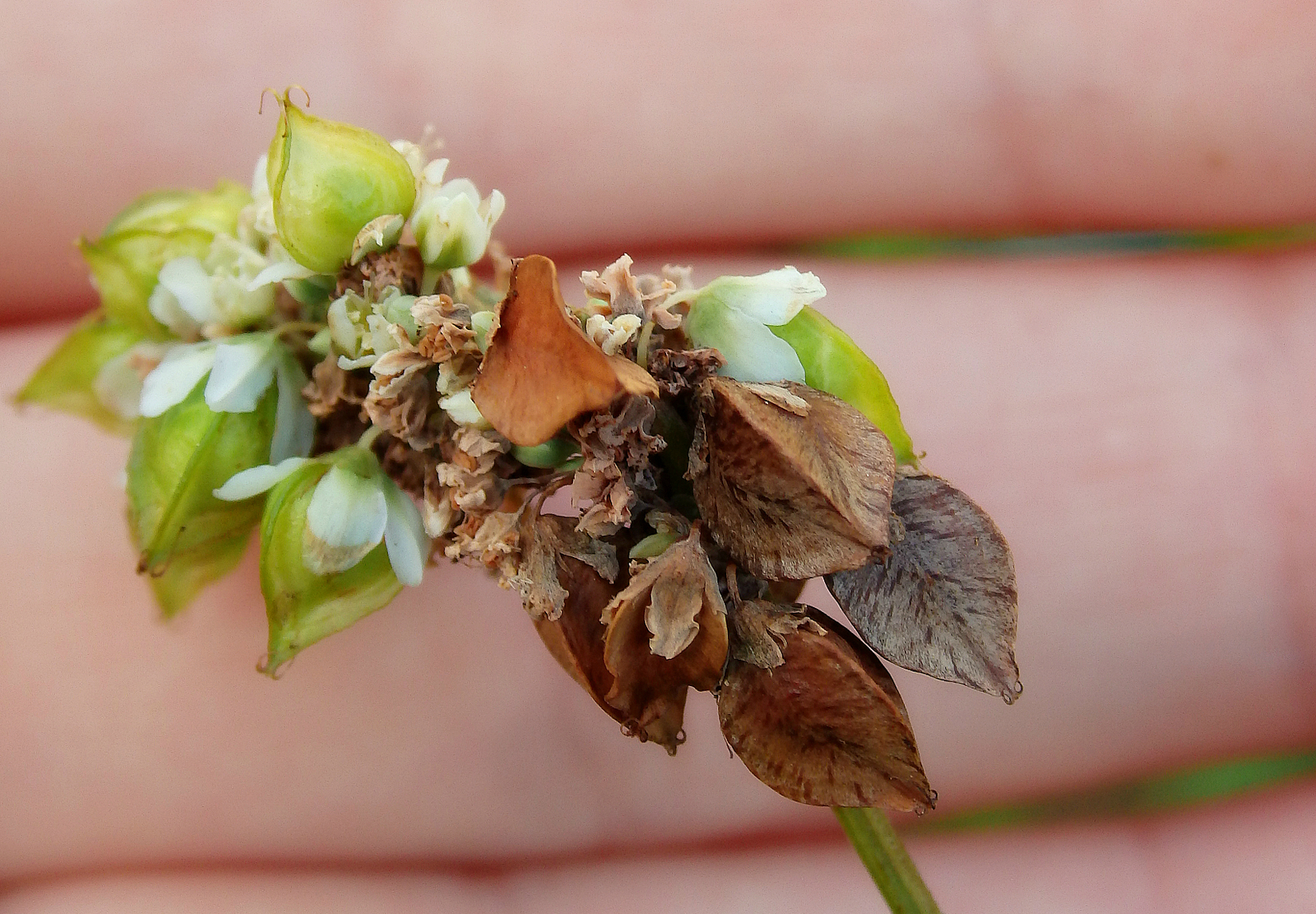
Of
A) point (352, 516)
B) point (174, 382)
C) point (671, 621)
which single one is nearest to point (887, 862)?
point (671, 621)

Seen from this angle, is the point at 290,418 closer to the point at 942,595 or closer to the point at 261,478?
the point at 261,478

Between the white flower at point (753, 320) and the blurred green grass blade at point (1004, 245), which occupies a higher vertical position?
the white flower at point (753, 320)

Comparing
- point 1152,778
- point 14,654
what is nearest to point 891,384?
point 1152,778


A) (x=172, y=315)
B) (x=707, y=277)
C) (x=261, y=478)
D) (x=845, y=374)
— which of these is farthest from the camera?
(x=707, y=277)

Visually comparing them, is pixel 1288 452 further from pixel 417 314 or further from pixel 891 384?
pixel 417 314

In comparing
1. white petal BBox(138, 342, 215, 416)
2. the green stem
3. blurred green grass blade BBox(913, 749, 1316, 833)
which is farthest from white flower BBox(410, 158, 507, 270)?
blurred green grass blade BBox(913, 749, 1316, 833)

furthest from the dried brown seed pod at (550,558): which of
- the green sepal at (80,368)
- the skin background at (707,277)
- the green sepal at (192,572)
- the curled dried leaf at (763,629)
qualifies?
the skin background at (707,277)

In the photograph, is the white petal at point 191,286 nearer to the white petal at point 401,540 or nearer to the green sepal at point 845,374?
the white petal at point 401,540
